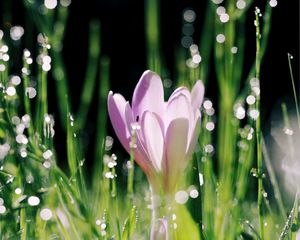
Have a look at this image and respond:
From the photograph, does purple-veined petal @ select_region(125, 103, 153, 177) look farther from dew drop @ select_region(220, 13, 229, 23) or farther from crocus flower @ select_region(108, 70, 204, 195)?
dew drop @ select_region(220, 13, 229, 23)

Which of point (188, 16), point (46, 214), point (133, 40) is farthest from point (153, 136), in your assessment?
point (133, 40)

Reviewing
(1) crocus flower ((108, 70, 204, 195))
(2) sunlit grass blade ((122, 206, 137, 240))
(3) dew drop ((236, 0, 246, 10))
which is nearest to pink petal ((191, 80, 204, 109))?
(1) crocus flower ((108, 70, 204, 195))

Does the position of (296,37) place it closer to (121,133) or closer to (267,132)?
(267,132)

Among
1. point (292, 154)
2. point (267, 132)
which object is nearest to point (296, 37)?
point (267, 132)

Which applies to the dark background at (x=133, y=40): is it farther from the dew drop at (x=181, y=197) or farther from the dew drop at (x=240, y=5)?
the dew drop at (x=181, y=197)

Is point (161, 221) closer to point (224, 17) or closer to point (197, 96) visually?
point (197, 96)

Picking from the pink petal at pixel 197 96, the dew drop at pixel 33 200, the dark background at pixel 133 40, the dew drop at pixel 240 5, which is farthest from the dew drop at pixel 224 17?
the dark background at pixel 133 40

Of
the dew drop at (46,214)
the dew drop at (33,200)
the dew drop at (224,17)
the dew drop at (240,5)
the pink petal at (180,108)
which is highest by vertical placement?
the dew drop at (240,5)

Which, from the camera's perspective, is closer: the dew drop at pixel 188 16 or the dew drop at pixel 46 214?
the dew drop at pixel 46 214
